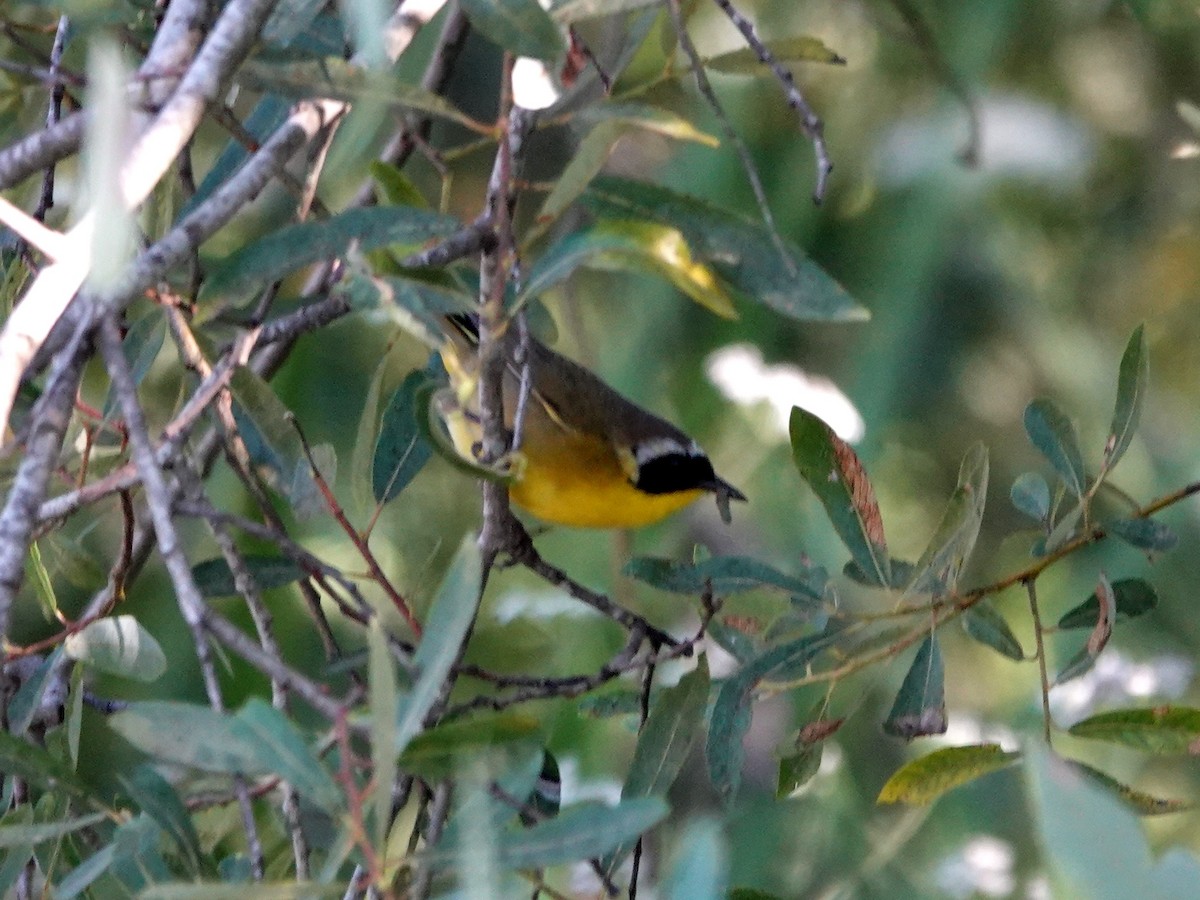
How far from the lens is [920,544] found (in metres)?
2.78

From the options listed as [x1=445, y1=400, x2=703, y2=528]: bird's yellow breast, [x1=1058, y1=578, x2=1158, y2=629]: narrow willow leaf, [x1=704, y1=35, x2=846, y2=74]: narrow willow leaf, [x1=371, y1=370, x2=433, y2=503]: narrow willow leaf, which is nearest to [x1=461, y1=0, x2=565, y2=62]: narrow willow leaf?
[x1=704, y1=35, x2=846, y2=74]: narrow willow leaf

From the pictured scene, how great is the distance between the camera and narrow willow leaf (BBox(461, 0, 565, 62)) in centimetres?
91

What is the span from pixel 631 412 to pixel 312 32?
131 centimetres

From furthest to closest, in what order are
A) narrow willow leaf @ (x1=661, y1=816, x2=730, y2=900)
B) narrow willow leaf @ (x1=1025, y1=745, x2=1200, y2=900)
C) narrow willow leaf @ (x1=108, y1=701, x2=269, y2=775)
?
narrow willow leaf @ (x1=108, y1=701, x2=269, y2=775) → narrow willow leaf @ (x1=661, y1=816, x2=730, y2=900) → narrow willow leaf @ (x1=1025, y1=745, x2=1200, y2=900)

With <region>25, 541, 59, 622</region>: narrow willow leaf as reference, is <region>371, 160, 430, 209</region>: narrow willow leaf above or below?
above

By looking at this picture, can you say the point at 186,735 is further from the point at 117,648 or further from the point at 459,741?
the point at 117,648

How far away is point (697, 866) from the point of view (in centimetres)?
65

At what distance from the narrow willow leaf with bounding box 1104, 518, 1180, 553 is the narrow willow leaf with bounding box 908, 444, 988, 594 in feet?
0.45

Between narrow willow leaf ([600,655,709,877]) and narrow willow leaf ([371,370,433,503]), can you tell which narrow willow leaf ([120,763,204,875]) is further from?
narrow willow leaf ([371,370,433,503])

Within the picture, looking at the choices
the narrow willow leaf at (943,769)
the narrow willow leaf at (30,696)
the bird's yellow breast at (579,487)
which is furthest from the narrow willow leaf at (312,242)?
the bird's yellow breast at (579,487)

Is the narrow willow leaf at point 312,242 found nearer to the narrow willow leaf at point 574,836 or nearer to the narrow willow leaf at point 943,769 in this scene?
the narrow willow leaf at point 574,836

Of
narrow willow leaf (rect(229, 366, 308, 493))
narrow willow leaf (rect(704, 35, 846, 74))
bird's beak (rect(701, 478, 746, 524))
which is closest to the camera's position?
narrow willow leaf (rect(229, 366, 308, 493))

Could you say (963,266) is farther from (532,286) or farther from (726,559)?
(532,286)

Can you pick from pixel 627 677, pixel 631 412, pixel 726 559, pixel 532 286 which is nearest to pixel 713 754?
pixel 726 559
